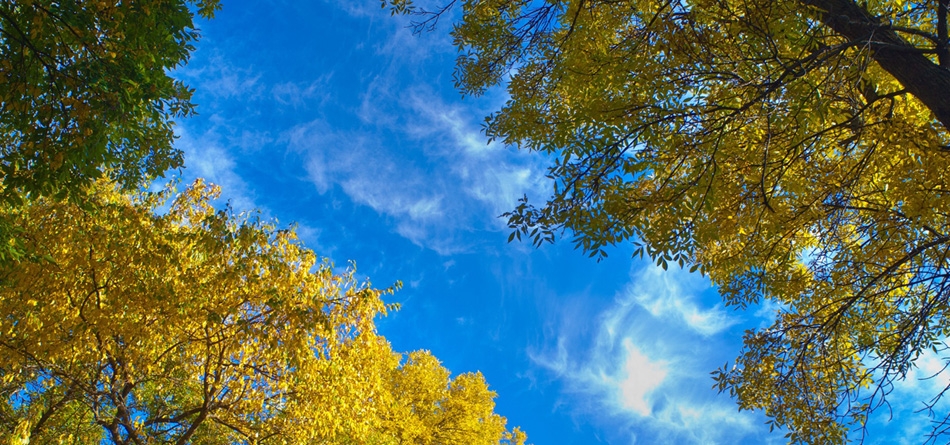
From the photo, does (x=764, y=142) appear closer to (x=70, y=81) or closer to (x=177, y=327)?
(x=70, y=81)

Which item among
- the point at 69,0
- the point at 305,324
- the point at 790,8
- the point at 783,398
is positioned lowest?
the point at 783,398

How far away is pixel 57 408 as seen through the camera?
9547 mm

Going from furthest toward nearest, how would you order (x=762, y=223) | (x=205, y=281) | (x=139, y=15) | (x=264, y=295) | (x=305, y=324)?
(x=205, y=281), (x=264, y=295), (x=305, y=324), (x=762, y=223), (x=139, y=15)

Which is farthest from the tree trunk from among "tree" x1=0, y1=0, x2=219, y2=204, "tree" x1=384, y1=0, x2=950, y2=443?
"tree" x1=0, y1=0, x2=219, y2=204

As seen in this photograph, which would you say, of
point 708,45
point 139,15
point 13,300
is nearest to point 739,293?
point 708,45

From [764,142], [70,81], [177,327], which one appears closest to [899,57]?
[764,142]

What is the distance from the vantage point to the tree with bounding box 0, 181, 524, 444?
7461 millimetres

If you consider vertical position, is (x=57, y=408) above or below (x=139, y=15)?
below

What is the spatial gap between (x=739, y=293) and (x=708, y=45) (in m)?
4.08

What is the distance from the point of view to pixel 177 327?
8164mm

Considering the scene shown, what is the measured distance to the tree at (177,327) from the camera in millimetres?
7461

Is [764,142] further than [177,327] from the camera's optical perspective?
No

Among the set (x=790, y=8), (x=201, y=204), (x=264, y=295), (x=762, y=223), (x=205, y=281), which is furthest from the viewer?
(x=201, y=204)

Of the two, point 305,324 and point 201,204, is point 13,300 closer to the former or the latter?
point 201,204
